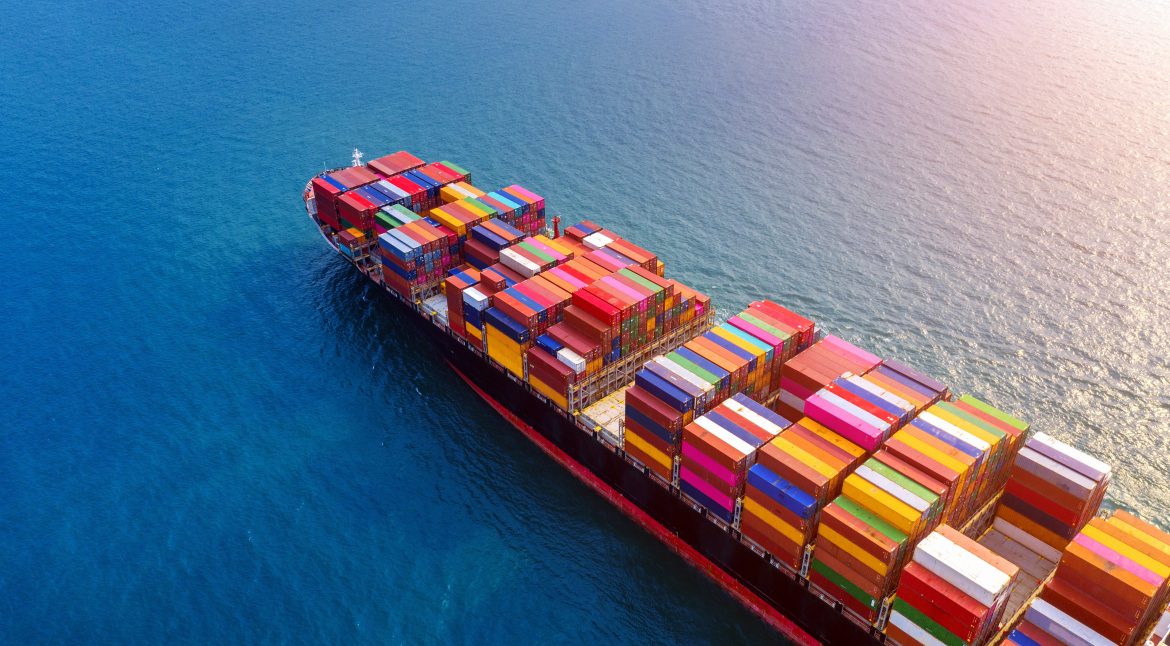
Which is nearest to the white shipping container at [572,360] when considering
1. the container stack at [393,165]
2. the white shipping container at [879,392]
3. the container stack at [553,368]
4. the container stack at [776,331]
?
the container stack at [553,368]

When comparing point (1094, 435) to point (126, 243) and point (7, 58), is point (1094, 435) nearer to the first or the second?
point (126, 243)

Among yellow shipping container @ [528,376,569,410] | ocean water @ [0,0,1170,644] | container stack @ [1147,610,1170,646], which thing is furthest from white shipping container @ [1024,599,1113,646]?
yellow shipping container @ [528,376,569,410]

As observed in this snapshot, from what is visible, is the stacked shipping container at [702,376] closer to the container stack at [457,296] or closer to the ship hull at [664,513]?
the ship hull at [664,513]

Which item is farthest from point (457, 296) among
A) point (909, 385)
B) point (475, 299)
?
point (909, 385)

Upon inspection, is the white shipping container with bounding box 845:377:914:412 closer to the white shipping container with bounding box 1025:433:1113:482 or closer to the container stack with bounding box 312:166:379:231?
the white shipping container with bounding box 1025:433:1113:482

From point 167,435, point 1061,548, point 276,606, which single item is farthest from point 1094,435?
point 167,435

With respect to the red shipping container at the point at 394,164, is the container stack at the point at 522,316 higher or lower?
lower
